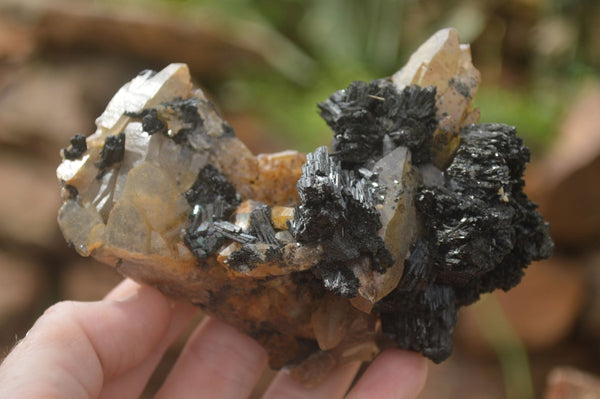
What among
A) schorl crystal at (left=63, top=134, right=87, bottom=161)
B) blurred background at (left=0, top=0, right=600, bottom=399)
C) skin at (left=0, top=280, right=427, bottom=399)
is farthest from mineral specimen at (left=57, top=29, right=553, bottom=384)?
blurred background at (left=0, top=0, right=600, bottom=399)

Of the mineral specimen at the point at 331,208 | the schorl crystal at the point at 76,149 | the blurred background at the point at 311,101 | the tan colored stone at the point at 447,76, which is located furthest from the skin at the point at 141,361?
the blurred background at the point at 311,101

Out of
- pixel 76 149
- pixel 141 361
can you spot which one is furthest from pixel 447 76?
pixel 141 361

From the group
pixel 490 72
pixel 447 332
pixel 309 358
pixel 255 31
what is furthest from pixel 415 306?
pixel 490 72

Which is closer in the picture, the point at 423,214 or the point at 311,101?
the point at 423,214

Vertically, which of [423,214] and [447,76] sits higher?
[447,76]

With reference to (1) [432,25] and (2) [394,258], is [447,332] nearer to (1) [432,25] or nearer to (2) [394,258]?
(2) [394,258]

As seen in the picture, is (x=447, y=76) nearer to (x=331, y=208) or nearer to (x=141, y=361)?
(x=331, y=208)
